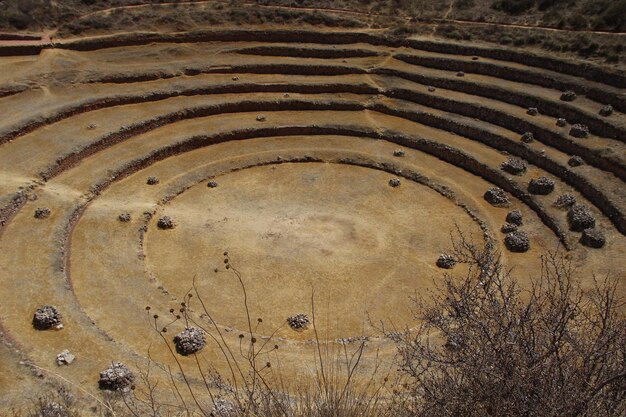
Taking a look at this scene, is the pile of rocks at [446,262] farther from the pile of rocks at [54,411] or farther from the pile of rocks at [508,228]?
the pile of rocks at [54,411]

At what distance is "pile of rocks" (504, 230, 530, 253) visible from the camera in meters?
34.1

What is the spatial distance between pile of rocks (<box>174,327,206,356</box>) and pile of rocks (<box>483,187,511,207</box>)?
22.3 m

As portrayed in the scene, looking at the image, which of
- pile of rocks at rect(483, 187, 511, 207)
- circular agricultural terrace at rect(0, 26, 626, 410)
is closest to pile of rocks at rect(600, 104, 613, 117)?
circular agricultural terrace at rect(0, 26, 626, 410)

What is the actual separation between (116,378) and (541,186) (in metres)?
29.5

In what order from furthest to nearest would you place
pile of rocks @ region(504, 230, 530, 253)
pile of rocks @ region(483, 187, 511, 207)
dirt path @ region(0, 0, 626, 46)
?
dirt path @ region(0, 0, 626, 46), pile of rocks @ region(483, 187, 511, 207), pile of rocks @ region(504, 230, 530, 253)

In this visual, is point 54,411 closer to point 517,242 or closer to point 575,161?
point 517,242

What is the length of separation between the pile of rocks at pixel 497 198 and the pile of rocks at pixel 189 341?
2230 cm

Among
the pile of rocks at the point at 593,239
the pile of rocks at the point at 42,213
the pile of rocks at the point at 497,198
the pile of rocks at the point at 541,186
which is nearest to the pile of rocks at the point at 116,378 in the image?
the pile of rocks at the point at 42,213

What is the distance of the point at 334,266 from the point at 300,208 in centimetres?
666

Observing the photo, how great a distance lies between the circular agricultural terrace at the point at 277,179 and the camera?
2916cm

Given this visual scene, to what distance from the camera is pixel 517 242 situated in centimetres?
3412

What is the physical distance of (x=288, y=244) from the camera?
115 feet

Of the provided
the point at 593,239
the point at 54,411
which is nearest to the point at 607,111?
the point at 593,239

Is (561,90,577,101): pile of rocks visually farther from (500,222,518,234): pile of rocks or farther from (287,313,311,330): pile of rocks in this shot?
(287,313,311,330): pile of rocks
